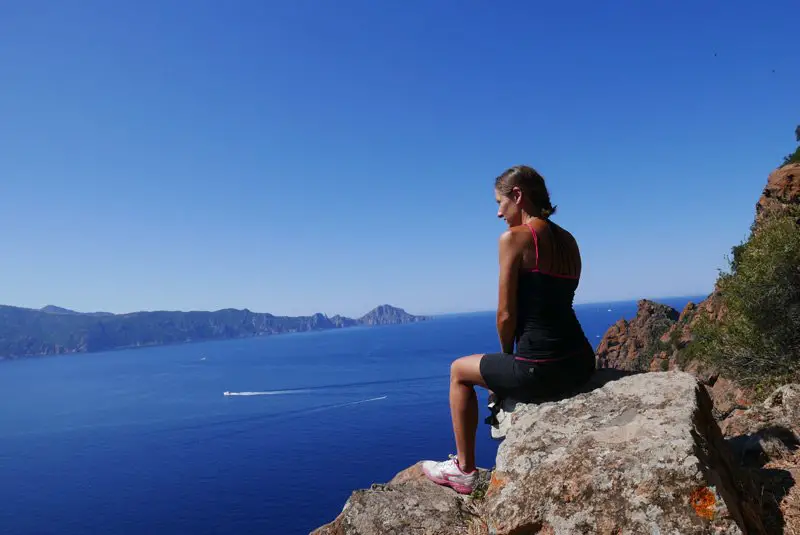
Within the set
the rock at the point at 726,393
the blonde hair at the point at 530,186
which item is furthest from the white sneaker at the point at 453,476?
the rock at the point at 726,393

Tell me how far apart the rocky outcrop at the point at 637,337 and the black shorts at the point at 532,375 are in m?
79.9

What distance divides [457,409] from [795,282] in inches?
930

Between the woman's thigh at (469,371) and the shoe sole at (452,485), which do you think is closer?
the woman's thigh at (469,371)

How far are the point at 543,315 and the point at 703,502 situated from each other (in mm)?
1830

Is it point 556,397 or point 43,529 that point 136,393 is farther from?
point 556,397

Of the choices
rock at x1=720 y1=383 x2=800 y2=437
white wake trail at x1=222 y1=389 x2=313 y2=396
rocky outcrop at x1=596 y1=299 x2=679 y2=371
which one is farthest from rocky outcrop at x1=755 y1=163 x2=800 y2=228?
white wake trail at x1=222 y1=389 x2=313 y2=396

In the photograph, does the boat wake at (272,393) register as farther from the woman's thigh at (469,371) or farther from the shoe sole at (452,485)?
the woman's thigh at (469,371)

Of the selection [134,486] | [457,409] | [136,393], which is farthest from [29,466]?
[457,409]

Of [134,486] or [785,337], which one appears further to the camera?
[134,486]

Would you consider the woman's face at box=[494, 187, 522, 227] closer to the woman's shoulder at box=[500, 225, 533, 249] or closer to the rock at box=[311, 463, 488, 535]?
the woman's shoulder at box=[500, 225, 533, 249]

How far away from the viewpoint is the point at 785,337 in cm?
2128

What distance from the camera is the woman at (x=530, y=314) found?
14.8 feet

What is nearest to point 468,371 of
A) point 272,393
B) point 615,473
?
point 615,473

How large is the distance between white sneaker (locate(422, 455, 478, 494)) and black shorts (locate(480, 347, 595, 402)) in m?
1.17
